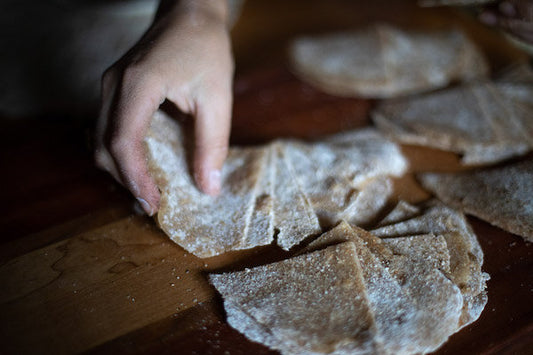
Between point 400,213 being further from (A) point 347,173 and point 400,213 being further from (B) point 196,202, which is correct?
(B) point 196,202

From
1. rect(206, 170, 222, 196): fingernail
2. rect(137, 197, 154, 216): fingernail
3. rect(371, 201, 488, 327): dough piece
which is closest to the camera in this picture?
rect(371, 201, 488, 327): dough piece

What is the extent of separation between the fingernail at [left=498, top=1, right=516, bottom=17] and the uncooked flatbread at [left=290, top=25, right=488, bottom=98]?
0.44 metres

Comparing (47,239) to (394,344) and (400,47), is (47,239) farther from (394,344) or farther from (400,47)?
(400,47)

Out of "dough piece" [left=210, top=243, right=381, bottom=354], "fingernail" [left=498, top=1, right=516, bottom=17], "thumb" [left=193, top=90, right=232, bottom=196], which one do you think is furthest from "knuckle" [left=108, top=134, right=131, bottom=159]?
"fingernail" [left=498, top=1, right=516, bottom=17]

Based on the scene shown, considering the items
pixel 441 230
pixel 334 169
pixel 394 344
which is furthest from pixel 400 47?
pixel 394 344

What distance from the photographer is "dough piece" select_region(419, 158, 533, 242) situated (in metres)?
1.39

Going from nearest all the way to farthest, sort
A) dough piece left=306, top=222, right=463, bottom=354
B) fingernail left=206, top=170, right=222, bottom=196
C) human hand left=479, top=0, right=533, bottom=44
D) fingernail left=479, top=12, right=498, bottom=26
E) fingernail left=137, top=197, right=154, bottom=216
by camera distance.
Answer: dough piece left=306, top=222, right=463, bottom=354 < fingernail left=137, top=197, right=154, bottom=216 < fingernail left=206, top=170, right=222, bottom=196 < human hand left=479, top=0, right=533, bottom=44 < fingernail left=479, top=12, right=498, bottom=26

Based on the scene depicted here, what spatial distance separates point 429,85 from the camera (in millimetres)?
2043

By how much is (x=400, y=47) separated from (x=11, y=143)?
1.80 m

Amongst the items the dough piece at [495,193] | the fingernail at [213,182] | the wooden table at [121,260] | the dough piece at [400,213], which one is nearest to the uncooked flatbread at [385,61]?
the wooden table at [121,260]

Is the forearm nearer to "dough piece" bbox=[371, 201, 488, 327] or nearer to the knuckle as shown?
the knuckle

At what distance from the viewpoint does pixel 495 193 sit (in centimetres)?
146

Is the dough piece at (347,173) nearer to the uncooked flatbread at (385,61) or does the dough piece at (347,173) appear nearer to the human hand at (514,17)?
the uncooked flatbread at (385,61)

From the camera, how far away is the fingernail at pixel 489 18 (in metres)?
1.72
